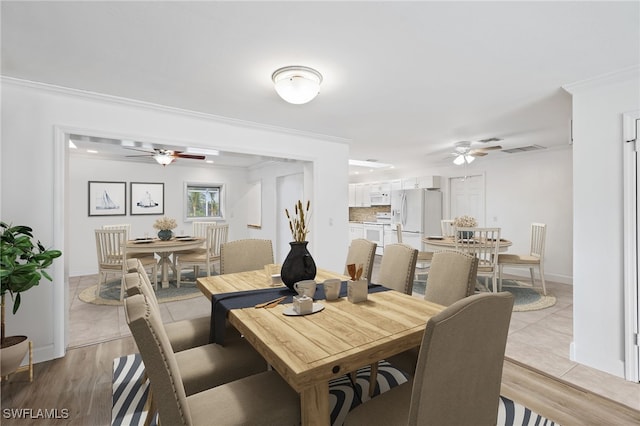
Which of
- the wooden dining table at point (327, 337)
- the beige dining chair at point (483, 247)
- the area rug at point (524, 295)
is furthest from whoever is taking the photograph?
the beige dining chair at point (483, 247)

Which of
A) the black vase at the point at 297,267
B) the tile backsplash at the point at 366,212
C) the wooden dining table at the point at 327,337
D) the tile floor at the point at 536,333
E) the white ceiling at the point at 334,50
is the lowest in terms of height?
the tile floor at the point at 536,333

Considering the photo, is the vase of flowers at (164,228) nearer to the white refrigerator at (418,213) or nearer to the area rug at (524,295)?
the area rug at (524,295)

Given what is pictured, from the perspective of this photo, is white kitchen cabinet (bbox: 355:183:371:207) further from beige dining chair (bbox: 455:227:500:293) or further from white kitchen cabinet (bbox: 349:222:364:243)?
beige dining chair (bbox: 455:227:500:293)

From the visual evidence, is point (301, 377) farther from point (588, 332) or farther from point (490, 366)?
point (588, 332)

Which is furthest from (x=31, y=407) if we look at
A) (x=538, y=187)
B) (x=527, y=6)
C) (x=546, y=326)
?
(x=538, y=187)

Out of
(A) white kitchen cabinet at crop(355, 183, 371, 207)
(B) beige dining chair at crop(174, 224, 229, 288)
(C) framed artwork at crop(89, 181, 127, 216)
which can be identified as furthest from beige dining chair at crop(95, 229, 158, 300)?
(A) white kitchen cabinet at crop(355, 183, 371, 207)

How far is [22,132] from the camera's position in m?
2.48

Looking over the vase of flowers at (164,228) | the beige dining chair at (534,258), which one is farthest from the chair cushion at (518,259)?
the vase of flowers at (164,228)

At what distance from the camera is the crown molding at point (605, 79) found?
→ 225 centimetres

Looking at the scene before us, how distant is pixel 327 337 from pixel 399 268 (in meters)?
1.28

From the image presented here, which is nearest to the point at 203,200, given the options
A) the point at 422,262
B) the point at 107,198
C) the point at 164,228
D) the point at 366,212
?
the point at 107,198

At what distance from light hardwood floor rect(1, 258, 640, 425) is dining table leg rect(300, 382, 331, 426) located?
4.86 ft

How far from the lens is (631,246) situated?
2.27m

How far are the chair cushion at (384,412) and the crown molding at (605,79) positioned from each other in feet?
8.92
